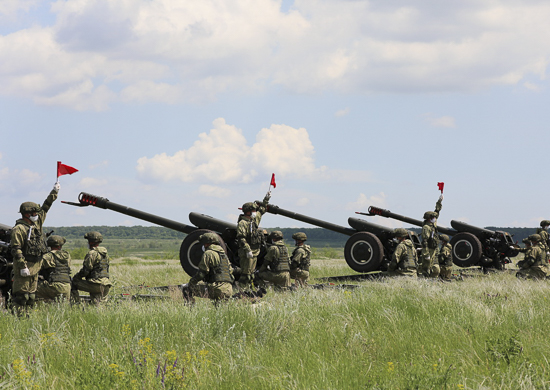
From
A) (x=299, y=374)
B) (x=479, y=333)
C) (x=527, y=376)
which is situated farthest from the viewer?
(x=479, y=333)

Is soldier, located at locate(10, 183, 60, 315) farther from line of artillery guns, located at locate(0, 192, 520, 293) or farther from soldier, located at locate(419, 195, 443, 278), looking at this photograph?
soldier, located at locate(419, 195, 443, 278)

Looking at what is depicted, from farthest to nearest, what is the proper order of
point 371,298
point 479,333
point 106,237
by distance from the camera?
point 106,237
point 371,298
point 479,333

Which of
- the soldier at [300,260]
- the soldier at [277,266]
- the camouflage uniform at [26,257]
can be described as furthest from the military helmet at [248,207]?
the camouflage uniform at [26,257]

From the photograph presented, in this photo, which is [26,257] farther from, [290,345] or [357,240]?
[357,240]

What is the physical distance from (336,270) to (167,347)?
50.1ft

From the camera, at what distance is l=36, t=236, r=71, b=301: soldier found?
9672mm

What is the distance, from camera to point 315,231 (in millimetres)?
190750

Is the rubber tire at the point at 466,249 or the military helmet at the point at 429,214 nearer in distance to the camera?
the military helmet at the point at 429,214

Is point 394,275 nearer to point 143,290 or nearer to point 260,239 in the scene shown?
point 260,239

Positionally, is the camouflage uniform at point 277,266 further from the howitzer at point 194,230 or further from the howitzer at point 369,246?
the howitzer at point 369,246

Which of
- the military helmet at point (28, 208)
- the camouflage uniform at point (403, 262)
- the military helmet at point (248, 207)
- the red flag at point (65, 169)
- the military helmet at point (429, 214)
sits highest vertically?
the red flag at point (65, 169)

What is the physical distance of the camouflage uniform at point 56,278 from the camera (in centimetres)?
966

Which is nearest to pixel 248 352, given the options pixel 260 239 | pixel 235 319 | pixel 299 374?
pixel 299 374

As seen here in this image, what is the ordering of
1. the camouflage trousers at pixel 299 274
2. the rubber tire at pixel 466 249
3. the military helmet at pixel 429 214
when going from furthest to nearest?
the rubber tire at pixel 466 249 < the military helmet at pixel 429 214 < the camouflage trousers at pixel 299 274
